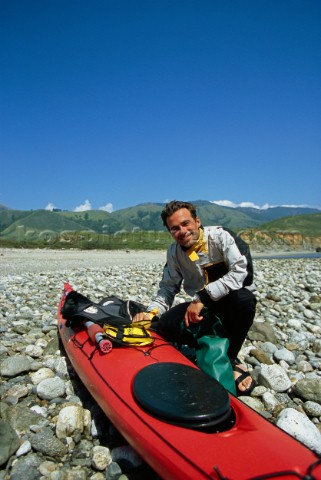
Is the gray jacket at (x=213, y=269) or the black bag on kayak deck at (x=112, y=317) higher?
the gray jacket at (x=213, y=269)

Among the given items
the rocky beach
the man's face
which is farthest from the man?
the rocky beach

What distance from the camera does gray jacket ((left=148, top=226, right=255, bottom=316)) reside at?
3295 millimetres

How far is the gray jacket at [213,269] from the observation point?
10.8 ft

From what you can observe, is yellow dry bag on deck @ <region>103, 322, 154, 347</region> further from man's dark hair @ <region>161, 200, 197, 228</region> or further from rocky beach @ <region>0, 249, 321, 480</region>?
man's dark hair @ <region>161, 200, 197, 228</region>

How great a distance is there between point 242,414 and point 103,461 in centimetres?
105

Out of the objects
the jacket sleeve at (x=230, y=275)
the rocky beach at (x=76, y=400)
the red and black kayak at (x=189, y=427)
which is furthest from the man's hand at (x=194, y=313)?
the rocky beach at (x=76, y=400)

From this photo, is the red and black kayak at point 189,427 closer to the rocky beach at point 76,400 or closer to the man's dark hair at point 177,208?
the rocky beach at point 76,400

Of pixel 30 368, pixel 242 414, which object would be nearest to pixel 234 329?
pixel 242 414

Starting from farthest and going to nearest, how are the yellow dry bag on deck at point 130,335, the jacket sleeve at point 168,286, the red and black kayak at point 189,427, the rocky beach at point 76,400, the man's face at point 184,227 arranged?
the jacket sleeve at point 168,286, the man's face at point 184,227, the yellow dry bag on deck at point 130,335, the rocky beach at point 76,400, the red and black kayak at point 189,427

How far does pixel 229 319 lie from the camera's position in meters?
3.46

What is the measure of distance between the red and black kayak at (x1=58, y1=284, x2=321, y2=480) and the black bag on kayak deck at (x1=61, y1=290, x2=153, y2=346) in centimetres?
29

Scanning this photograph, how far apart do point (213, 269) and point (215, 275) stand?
0.07 m

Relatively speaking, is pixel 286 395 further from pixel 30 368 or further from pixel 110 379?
pixel 30 368

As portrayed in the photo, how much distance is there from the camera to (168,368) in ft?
8.89
